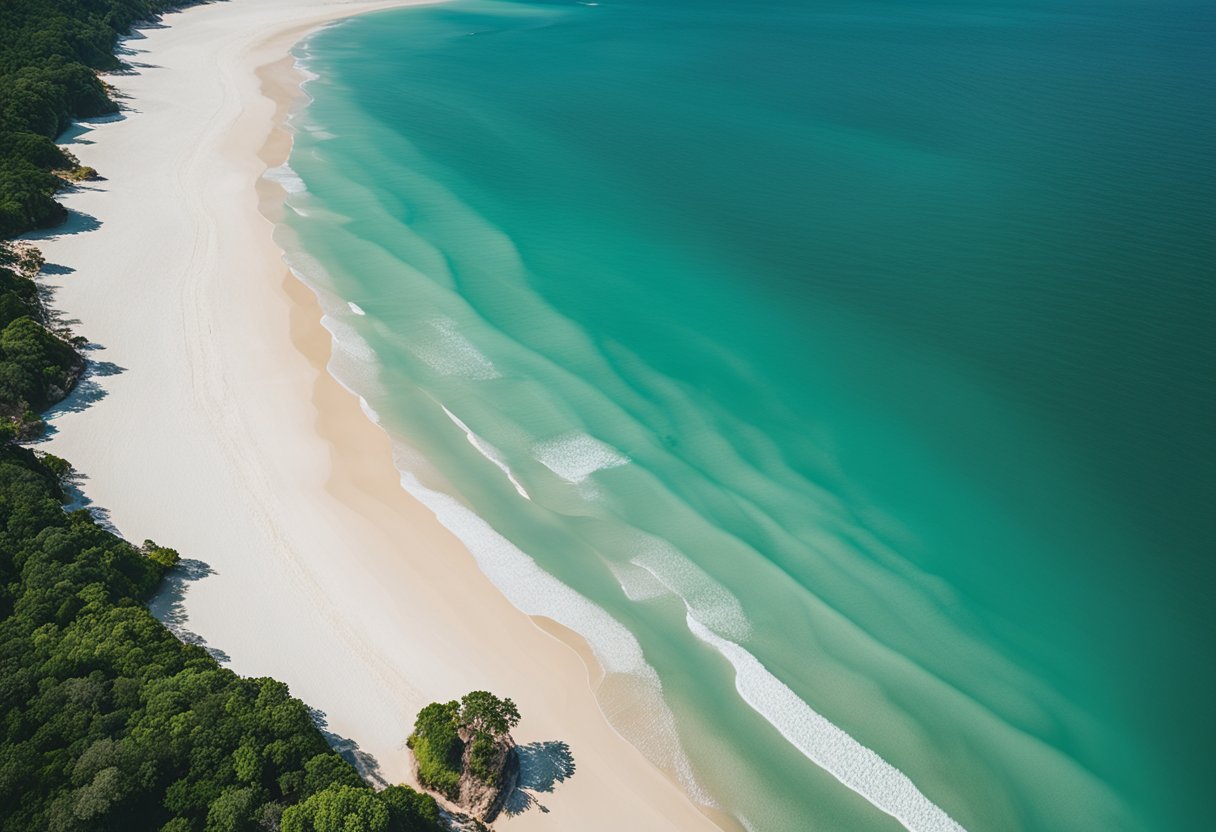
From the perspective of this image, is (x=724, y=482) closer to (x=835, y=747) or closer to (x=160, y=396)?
(x=835, y=747)

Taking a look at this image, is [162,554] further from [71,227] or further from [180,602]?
[71,227]

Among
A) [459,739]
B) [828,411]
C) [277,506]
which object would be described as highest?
[828,411]

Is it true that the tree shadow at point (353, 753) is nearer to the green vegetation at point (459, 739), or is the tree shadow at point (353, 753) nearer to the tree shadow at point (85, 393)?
the green vegetation at point (459, 739)

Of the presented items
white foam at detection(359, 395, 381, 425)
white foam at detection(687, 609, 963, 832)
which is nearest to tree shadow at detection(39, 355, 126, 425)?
white foam at detection(359, 395, 381, 425)

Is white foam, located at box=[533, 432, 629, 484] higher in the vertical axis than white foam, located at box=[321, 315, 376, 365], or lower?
higher

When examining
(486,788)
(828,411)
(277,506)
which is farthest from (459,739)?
(828,411)

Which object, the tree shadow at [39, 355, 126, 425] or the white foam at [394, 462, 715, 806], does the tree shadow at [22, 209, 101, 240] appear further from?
the white foam at [394, 462, 715, 806]
